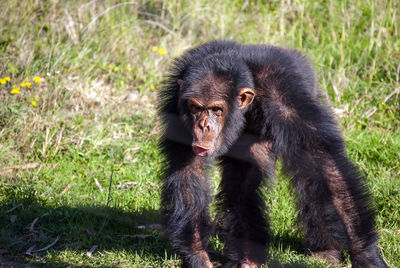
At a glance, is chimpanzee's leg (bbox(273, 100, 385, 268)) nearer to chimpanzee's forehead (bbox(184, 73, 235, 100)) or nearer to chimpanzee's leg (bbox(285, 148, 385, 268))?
chimpanzee's leg (bbox(285, 148, 385, 268))

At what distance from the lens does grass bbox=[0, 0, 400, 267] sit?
18.7 feet

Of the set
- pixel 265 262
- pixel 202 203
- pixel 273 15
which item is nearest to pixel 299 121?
pixel 202 203

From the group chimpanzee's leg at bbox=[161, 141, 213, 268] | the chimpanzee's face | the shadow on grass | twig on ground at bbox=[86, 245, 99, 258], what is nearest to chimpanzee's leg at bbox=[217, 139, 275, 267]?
the shadow on grass

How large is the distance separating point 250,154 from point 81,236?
196 centimetres

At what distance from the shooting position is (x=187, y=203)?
491 cm

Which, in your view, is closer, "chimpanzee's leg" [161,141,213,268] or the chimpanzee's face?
the chimpanzee's face

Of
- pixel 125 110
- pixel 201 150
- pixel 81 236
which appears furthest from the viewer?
pixel 125 110

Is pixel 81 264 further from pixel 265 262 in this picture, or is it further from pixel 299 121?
pixel 299 121

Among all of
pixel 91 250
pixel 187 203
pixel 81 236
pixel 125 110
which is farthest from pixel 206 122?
pixel 125 110

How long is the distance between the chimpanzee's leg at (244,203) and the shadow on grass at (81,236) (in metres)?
0.26

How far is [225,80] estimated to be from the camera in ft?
16.2

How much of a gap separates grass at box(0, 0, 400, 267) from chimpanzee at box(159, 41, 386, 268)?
0.37 meters

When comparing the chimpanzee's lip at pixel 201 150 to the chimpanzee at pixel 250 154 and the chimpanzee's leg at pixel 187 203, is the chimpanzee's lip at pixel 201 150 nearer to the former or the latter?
the chimpanzee at pixel 250 154

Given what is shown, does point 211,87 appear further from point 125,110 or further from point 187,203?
point 125,110
